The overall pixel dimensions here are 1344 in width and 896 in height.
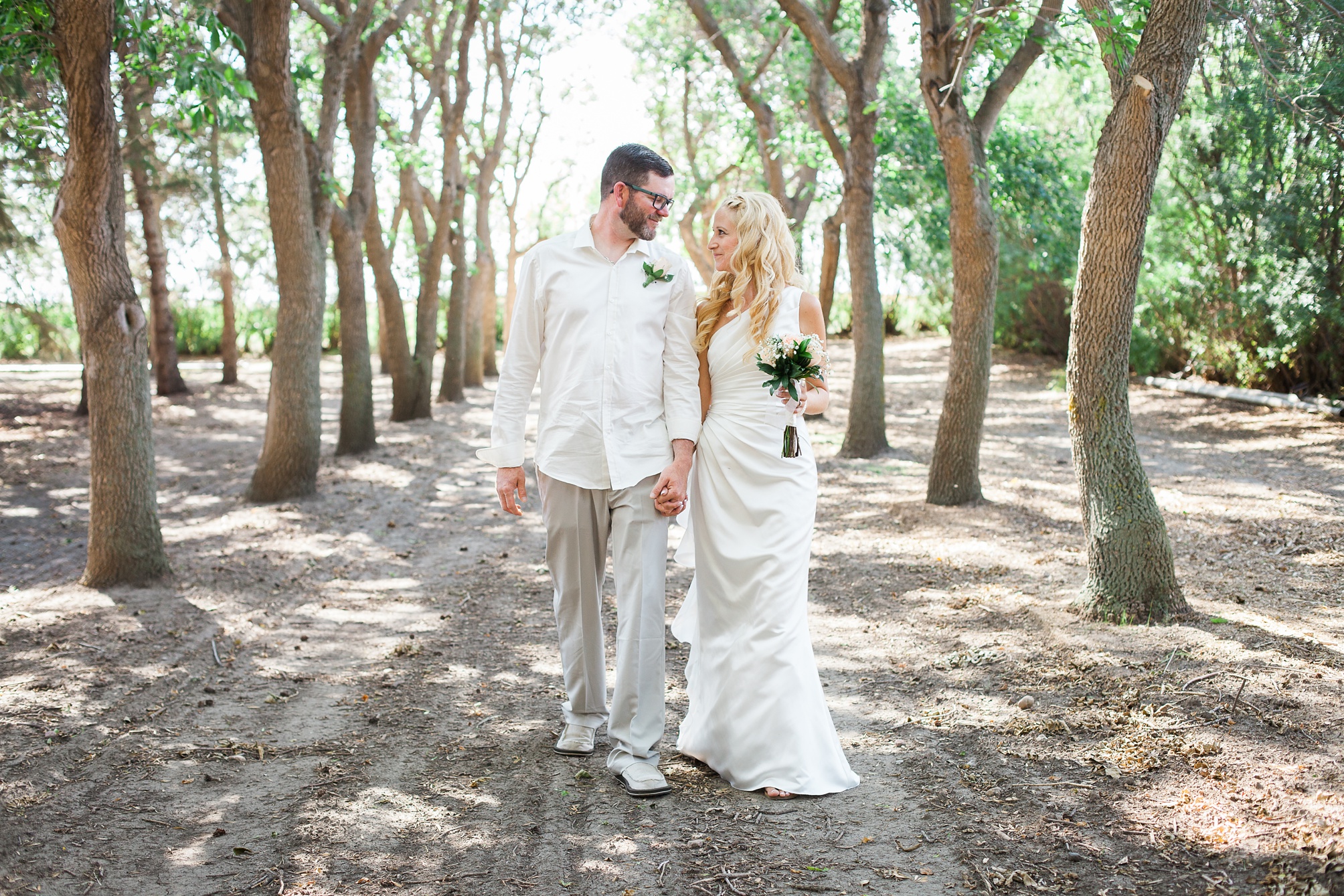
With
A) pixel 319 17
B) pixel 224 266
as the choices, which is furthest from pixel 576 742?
pixel 224 266

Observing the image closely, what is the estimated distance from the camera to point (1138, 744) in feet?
13.2

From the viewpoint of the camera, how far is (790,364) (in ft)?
12.9

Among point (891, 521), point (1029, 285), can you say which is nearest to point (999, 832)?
point (891, 521)

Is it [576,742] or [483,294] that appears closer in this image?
[576,742]

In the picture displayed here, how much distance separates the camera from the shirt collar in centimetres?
395

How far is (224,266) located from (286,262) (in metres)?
11.9

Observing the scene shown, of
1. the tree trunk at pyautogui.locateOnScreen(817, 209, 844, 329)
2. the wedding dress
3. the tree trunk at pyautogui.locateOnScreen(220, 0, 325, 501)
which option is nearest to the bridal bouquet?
the wedding dress

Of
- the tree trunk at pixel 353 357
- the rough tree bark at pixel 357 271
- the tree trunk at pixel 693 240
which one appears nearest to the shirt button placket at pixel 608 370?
the rough tree bark at pixel 357 271

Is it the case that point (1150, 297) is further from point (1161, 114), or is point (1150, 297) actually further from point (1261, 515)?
point (1161, 114)

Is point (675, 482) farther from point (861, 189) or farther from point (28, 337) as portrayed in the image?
point (28, 337)

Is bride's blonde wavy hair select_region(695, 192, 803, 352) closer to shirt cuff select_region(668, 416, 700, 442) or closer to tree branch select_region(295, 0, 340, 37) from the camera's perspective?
shirt cuff select_region(668, 416, 700, 442)

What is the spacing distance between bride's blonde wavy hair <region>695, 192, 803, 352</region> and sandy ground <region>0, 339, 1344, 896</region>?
1.92 meters

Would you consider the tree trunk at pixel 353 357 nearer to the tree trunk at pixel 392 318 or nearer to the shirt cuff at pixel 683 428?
the tree trunk at pixel 392 318

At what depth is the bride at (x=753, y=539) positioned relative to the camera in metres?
3.84
